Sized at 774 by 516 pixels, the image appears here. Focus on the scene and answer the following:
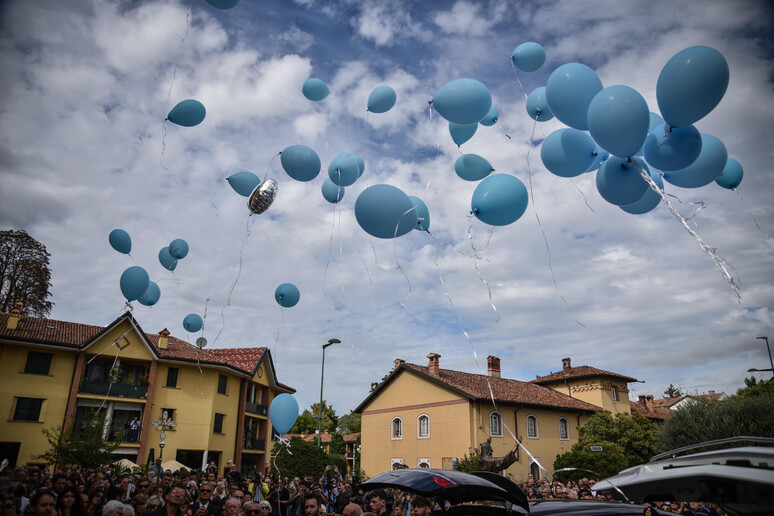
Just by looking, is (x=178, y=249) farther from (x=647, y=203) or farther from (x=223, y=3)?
(x=647, y=203)

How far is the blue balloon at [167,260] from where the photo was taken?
459 inches

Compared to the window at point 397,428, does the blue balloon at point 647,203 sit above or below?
above

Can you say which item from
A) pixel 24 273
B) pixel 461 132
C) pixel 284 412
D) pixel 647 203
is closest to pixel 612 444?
pixel 284 412

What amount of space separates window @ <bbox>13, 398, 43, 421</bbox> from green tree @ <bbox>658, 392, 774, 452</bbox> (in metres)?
28.1

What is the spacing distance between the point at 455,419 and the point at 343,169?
20.8 m

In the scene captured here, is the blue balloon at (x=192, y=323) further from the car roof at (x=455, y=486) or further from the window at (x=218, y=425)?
the window at (x=218, y=425)

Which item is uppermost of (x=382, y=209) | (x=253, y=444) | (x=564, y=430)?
(x=382, y=209)

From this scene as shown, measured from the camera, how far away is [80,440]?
17.9m

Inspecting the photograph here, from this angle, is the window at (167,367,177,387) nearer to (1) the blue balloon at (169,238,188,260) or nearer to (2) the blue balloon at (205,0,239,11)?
(1) the blue balloon at (169,238,188,260)

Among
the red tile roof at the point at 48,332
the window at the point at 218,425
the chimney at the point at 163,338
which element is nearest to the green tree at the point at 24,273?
the red tile roof at the point at 48,332

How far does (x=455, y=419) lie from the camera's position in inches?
1025

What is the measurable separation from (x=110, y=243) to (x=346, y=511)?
9.32 meters

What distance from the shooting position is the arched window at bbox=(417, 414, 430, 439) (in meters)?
27.5

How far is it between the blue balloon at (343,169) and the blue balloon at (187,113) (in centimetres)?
257
